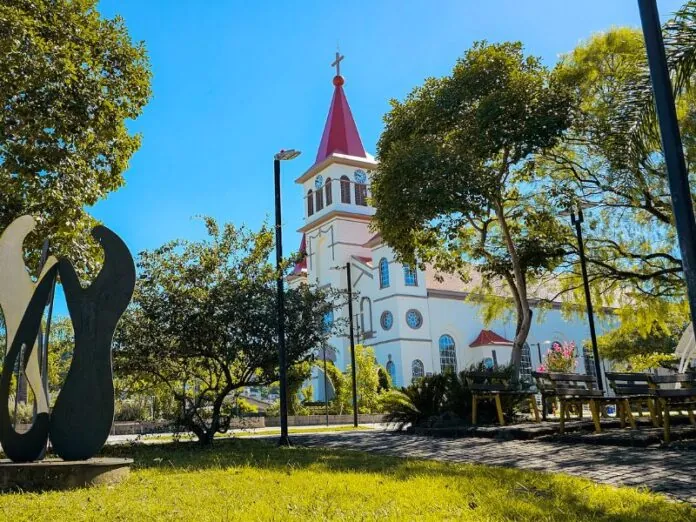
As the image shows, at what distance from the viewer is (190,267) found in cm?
1255

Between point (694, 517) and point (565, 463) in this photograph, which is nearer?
point (694, 517)

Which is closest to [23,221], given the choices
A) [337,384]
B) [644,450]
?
[644,450]

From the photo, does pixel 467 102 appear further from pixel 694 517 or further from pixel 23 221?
pixel 694 517

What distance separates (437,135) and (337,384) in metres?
19.5

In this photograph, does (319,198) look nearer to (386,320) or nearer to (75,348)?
(386,320)

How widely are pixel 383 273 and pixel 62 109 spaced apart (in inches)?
1412

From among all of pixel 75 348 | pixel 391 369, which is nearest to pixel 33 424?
pixel 75 348

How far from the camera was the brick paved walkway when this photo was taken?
6.12m

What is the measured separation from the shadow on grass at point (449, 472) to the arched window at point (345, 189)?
40.0m

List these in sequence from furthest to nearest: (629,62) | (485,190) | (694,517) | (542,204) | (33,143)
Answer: (542,204) < (629,62) < (485,190) < (33,143) < (694,517)

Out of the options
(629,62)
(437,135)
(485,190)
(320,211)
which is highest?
(320,211)

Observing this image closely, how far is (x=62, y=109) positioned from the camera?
11.6 metres

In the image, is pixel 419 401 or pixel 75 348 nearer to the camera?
pixel 75 348

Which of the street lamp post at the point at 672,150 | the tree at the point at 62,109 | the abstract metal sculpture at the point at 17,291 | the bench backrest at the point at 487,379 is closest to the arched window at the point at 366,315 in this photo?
the bench backrest at the point at 487,379
